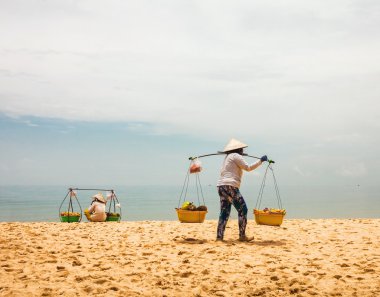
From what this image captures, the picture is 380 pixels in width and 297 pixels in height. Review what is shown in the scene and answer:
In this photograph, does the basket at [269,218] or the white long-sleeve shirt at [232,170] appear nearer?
the white long-sleeve shirt at [232,170]

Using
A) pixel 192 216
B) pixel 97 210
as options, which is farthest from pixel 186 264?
pixel 97 210

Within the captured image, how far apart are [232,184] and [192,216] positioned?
413cm

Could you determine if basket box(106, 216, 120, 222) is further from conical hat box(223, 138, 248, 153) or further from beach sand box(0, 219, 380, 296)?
conical hat box(223, 138, 248, 153)

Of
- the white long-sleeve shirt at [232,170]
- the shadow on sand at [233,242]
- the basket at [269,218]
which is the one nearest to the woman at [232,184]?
the white long-sleeve shirt at [232,170]

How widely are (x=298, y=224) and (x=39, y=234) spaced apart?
25.3 feet

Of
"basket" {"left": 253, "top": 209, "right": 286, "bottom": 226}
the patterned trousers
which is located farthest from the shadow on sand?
"basket" {"left": 253, "top": 209, "right": 286, "bottom": 226}

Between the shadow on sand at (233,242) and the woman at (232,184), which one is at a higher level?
the woman at (232,184)

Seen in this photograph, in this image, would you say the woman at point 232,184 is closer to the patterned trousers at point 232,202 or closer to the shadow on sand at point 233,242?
the patterned trousers at point 232,202

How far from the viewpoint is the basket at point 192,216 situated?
39.2 feet

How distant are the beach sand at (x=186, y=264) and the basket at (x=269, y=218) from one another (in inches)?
64.4

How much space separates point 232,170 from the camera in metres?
8.39

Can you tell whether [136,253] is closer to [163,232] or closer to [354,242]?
[163,232]

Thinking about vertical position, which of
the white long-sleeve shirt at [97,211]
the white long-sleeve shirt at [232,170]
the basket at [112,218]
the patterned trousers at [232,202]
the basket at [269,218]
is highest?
the white long-sleeve shirt at [232,170]

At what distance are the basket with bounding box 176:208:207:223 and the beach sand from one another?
2.15 m
